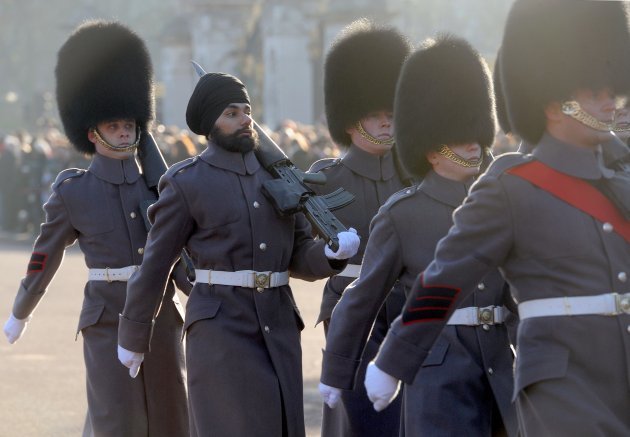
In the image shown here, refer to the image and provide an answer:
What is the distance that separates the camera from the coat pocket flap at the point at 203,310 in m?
6.51

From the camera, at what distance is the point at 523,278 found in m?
4.82

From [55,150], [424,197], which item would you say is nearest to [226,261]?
[424,197]

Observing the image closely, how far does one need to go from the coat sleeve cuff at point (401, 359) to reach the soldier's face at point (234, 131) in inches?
77.8

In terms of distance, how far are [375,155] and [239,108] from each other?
0.96 m

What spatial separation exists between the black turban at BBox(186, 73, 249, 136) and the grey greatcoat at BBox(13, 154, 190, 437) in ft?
3.02

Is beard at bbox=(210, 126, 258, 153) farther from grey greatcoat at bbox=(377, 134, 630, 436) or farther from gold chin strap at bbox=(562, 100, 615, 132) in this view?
gold chin strap at bbox=(562, 100, 615, 132)

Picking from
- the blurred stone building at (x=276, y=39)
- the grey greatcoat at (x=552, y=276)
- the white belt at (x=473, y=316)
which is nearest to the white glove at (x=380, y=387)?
the grey greatcoat at (x=552, y=276)

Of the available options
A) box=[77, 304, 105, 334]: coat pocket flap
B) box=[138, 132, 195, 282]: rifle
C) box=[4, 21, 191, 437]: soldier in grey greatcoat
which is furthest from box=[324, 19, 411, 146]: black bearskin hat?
box=[77, 304, 105, 334]: coat pocket flap

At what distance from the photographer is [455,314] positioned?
591 cm

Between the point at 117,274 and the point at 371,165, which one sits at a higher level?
the point at 371,165

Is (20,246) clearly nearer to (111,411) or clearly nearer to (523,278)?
(111,411)

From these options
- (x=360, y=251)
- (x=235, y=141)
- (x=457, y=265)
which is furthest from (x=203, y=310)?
(x=457, y=265)

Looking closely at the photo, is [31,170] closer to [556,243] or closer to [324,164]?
[324,164]

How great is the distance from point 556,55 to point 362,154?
2.72 meters
